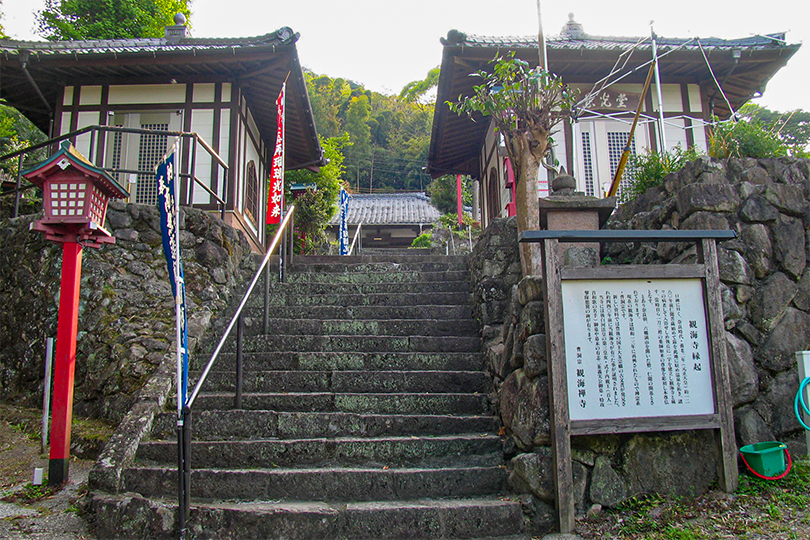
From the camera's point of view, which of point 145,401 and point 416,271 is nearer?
point 145,401

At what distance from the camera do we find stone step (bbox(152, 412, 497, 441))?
4.67m

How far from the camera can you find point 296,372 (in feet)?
17.5

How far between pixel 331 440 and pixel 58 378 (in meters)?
2.39

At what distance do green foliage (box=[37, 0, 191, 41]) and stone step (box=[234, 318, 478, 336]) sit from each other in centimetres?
1364

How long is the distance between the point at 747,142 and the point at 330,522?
216 inches

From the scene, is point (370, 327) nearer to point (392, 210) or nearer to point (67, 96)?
point (67, 96)

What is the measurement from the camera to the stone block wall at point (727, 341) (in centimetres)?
395

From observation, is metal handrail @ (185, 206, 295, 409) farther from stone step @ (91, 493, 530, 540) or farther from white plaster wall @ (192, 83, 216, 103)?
white plaster wall @ (192, 83, 216, 103)

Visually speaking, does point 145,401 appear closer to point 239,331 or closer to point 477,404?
point 239,331

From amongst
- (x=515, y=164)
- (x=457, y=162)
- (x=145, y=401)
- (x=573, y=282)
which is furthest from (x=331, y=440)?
(x=457, y=162)

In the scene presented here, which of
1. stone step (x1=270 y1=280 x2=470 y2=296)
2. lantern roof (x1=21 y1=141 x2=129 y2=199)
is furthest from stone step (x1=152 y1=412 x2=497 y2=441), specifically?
stone step (x1=270 y1=280 x2=470 y2=296)

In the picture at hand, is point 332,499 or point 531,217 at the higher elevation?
point 531,217

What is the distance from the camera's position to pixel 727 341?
4.48 metres

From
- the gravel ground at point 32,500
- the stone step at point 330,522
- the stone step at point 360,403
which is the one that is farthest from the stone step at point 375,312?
the stone step at point 330,522
